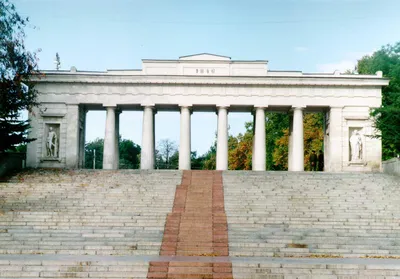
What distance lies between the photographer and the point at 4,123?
129 ft

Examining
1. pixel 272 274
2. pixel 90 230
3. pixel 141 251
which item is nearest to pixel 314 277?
pixel 272 274

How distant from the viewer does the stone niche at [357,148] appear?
44.9 m

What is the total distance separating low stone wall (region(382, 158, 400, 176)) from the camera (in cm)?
3994

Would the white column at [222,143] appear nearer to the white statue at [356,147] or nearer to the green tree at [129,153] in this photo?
the white statue at [356,147]

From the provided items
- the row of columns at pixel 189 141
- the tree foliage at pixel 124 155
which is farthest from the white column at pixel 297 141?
the tree foliage at pixel 124 155

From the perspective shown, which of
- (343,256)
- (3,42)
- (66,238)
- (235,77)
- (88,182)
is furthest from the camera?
(235,77)

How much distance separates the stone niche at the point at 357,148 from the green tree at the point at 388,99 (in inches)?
76.1

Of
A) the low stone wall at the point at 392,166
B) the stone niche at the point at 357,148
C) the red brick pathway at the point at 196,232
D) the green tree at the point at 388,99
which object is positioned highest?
the green tree at the point at 388,99

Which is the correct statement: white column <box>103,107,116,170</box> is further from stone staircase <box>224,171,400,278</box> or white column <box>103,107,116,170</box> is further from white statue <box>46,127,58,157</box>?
stone staircase <box>224,171,400,278</box>

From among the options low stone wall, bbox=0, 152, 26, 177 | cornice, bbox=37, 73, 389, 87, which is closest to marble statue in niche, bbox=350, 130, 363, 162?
cornice, bbox=37, 73, 389, 87

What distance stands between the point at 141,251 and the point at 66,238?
4028 millimetres

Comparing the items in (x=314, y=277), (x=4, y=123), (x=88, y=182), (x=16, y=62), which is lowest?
(x=314, y=277)

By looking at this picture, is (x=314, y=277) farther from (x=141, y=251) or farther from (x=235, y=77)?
(x=235, y=77)

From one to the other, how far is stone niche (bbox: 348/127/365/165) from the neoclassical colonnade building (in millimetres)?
87
